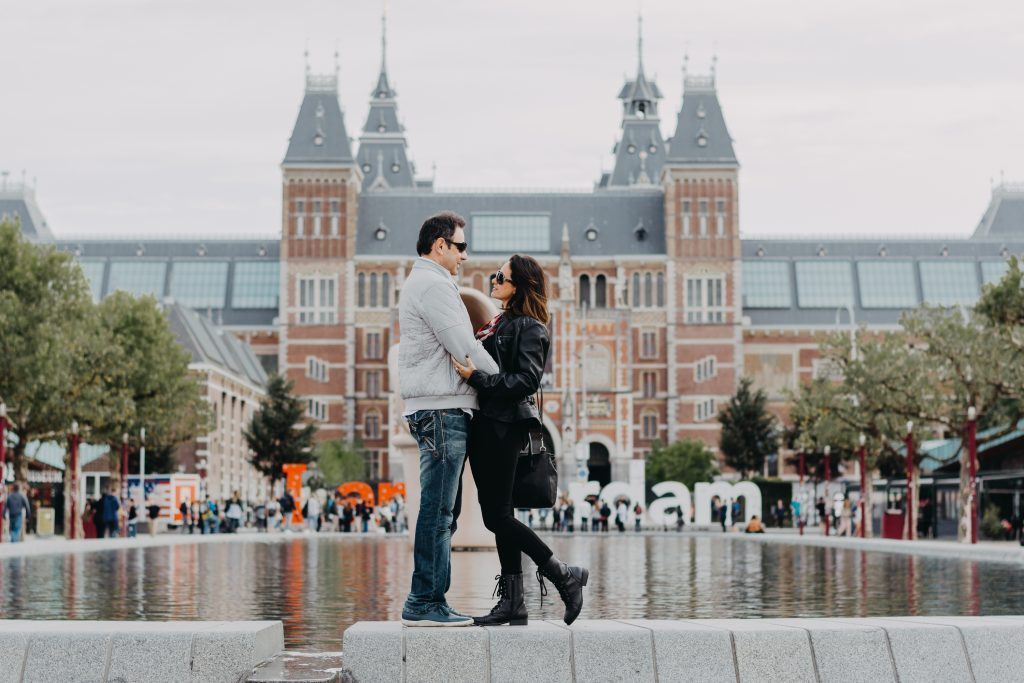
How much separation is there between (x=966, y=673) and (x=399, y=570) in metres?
13.9

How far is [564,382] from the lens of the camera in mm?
81688

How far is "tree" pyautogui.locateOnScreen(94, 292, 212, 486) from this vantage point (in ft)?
139

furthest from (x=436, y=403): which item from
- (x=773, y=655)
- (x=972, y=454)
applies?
(x=972, y=454)

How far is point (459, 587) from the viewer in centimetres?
1482

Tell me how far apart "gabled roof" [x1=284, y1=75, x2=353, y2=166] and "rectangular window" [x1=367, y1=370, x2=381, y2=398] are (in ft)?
38.8

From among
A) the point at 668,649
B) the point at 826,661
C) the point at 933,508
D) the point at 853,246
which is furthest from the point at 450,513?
the point at 853,246

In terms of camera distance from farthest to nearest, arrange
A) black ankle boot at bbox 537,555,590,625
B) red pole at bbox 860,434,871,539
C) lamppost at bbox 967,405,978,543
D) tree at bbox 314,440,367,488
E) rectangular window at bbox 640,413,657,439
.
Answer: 1. rectangular window at bbox 640,413,657,439
2. tree at bbox 314,440,367,488
3. red pole at bbox 860,434,871,539
4. lamppost at bbox 967,405,978,543
5. black ankle boot at bbox 537,555,590,625

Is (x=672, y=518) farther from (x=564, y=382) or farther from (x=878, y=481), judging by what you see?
(x=564, y=382)

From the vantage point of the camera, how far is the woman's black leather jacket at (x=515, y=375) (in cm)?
709

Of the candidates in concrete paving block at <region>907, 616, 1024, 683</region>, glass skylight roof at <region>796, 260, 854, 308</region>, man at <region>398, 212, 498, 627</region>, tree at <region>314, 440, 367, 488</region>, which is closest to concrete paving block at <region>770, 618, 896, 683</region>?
concrete paving block at <region>907, 616, 1024, 683</region>

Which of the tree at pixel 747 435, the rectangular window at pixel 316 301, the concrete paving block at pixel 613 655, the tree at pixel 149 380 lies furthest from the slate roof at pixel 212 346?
the concrete paving block at pixel 613 655

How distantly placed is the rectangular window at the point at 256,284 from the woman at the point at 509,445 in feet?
275

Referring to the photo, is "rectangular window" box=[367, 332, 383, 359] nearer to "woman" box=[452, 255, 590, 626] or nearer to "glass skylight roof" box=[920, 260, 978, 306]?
"glass skylight roof" box=[920, 260, 978, 306]

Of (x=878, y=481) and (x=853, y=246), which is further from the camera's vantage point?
(x=853, y=246)
